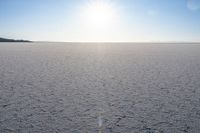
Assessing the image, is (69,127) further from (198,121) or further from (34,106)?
(198,121)

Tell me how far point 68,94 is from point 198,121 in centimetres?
274

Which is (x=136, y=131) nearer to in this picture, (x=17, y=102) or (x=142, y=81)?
(x=17, y=102)

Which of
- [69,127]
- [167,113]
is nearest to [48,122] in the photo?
[69,127]

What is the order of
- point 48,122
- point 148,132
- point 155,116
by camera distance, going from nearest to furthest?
point 148,132 → point 48,122 → point 155,116

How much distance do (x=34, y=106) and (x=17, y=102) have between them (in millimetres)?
481

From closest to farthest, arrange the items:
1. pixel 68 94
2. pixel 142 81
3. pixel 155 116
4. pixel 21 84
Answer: pixel 155 116 → pixel 68 94 → pixel 21 84 → pixel 142 81

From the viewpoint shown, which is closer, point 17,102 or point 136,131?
point 136,131

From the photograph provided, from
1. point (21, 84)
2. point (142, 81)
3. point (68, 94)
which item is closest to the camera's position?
point (68, 94)

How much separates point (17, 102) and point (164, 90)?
338 cm

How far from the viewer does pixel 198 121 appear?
3.31 meters

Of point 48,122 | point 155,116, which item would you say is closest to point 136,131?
point 155,116

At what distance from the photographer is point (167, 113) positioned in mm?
3670

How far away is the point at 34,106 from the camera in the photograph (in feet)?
13.2

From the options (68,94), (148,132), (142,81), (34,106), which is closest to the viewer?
(148,132)
